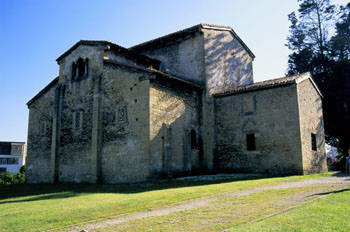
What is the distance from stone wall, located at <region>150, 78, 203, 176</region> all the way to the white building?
167ft

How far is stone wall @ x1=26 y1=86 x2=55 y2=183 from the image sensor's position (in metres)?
22.6

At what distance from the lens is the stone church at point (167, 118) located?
17859mm

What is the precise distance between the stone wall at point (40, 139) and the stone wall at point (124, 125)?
6.01 m

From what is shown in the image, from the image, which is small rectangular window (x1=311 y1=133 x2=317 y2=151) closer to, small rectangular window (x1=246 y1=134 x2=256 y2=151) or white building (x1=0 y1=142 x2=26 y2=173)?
small rectangular window (x1=246 y1=134 x2=256 y2=151)

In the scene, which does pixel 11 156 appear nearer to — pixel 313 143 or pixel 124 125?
pixel 124 125

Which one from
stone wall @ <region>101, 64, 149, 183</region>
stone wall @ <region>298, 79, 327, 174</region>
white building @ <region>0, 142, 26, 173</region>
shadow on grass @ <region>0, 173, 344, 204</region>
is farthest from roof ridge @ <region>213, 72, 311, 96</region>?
white building @ <region>0, 142, 26, 173</region>

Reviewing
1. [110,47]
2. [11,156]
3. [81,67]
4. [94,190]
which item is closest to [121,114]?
[110,47]

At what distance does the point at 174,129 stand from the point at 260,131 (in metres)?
5.67

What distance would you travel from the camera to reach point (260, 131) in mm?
19781

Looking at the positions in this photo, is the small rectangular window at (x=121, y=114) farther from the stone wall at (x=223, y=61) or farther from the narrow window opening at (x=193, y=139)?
the stone wall at (x=223, y=61)

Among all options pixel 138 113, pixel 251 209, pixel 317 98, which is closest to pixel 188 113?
pixel 138 113

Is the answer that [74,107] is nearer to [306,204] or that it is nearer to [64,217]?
[64,217]

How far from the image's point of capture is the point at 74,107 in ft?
69.8

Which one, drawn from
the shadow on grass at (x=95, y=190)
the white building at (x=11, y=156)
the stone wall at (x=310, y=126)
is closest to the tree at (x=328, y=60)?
the stone wall at (x=310, y=126)
